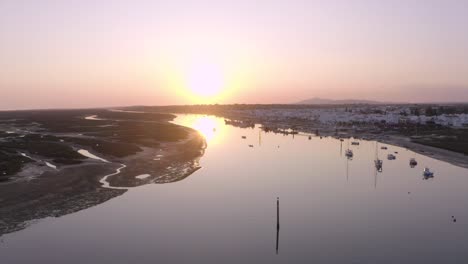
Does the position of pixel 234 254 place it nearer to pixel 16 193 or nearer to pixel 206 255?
pixel 206 255

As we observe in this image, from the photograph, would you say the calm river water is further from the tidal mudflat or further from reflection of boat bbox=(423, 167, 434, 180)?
the tidal mudflat

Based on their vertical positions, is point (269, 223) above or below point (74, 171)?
below

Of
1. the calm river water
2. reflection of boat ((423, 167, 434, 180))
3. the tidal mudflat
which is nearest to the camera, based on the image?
the calm river water

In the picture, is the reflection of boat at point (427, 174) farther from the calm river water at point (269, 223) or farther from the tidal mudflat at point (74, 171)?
the tidal mudflat at point (74, 171)

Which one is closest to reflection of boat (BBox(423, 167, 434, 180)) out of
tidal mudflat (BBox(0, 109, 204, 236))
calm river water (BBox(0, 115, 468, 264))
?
calm river water (BBox(0, 115, 468, 264))

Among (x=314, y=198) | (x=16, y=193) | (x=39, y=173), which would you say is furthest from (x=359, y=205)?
(x=39, y=173)

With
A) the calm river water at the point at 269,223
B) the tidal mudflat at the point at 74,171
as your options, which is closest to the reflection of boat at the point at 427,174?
the calm river water at the point at 269,223

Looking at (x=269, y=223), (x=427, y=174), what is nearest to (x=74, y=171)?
(x=269, y=223)

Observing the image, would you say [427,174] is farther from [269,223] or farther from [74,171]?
[74,171]
